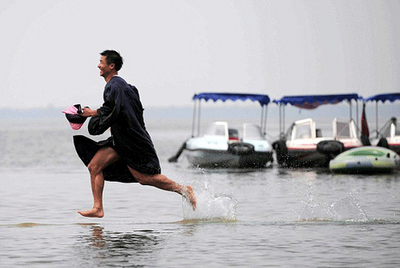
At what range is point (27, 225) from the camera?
13398 mm

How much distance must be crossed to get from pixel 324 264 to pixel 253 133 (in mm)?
27535

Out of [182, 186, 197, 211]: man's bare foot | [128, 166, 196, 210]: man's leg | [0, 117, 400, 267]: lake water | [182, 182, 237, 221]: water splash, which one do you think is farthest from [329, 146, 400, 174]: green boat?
[128, 166, 196, 210]: man's leg

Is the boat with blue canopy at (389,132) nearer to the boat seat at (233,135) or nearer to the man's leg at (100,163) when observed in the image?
the boat seat at (233,135)

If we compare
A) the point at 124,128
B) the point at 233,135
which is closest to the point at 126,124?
the point at 124,128

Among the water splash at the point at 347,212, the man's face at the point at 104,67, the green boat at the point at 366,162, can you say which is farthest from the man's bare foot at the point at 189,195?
the green boat at the point at 366,162

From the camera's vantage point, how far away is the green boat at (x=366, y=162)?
1176 inches

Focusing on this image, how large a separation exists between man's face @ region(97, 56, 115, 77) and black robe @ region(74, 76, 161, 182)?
128 millimetres

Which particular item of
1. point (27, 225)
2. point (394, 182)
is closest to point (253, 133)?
point (394, 182)

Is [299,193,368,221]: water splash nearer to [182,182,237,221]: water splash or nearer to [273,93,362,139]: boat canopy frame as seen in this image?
[182,182,237,221]: water splash

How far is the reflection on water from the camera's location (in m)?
10.1

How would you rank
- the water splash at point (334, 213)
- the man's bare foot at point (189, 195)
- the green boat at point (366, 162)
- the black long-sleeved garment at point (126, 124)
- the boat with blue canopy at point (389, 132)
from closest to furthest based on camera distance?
the black long-sleeved garment at point (126, 124)
the man's bare foot at point (189, 195)
the water splash at point (334, 213)
the green boat at point (366, 162)
the boat with blue canopy at point (389, 132)

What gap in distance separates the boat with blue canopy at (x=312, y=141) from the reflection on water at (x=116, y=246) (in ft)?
74.3

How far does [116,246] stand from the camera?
36.5 feet

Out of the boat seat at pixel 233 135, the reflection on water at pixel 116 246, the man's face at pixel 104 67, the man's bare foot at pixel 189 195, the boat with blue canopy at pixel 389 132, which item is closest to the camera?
the reflection on water at pixel 116 246
